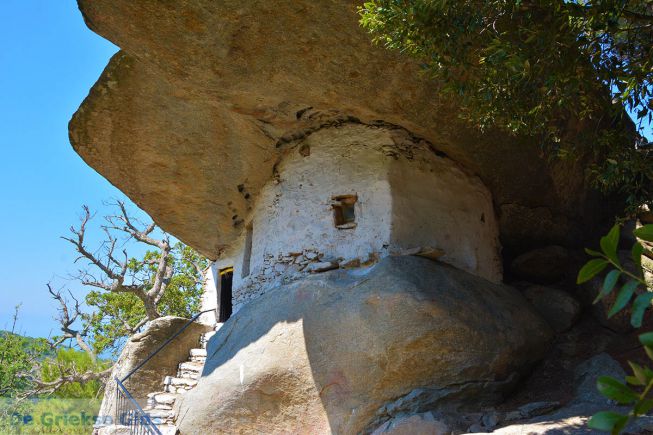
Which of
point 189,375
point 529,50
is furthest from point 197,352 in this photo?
point 529,50

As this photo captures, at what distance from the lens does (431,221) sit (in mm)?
8148

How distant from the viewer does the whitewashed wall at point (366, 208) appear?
7851mm

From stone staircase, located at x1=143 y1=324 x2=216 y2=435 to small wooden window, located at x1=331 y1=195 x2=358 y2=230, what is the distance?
9.58 feet

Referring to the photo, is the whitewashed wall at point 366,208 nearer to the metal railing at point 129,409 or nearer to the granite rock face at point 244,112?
the granite rock face at point 244,112

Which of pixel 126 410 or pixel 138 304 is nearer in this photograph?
pixel 126 410

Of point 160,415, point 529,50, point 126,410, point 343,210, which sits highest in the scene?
point 529,50

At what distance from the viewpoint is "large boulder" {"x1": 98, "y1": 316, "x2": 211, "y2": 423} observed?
9.26 metres

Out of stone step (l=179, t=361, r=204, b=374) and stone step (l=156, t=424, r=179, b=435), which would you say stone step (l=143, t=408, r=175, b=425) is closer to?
stone step (l=156, t=424, r=179, b=435)

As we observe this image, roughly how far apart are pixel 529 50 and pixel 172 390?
7.38 meters

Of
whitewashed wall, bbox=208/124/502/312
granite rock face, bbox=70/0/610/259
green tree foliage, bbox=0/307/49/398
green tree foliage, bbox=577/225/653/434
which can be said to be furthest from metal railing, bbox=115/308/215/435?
green tree foliage, bbox=0/307/49/398

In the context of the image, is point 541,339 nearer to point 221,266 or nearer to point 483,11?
point 483,11

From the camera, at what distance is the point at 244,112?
797 centimetres

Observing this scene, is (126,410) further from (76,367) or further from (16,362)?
(16,362)

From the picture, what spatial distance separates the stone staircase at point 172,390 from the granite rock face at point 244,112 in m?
2.16
